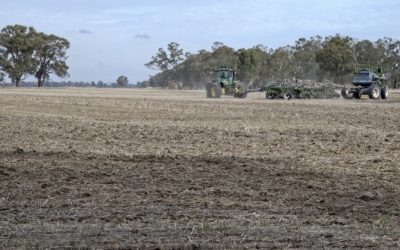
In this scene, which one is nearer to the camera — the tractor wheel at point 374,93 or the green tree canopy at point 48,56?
the tractor wheel at point 374,93

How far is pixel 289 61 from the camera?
123 metres

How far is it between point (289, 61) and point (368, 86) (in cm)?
7418

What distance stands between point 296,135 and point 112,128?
5.72 m

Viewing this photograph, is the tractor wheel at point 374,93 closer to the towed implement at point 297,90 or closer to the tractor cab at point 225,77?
the towed implement at point 297,90

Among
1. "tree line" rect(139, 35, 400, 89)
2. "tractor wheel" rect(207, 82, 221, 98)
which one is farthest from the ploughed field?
"tree line" rect(139, 35, 400, 89)

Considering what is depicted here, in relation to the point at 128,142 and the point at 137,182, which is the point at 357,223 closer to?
the point at 137,182

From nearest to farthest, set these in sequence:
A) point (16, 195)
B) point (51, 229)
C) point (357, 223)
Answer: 1. point (51, 229)
2. point (357, 223)
3. point (16, 195)

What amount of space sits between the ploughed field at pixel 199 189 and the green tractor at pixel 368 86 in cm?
3142

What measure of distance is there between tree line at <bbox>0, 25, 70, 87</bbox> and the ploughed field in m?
100

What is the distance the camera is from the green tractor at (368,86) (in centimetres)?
4875

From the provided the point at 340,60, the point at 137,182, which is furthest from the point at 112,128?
the point at 340,60

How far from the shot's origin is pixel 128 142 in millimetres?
15922

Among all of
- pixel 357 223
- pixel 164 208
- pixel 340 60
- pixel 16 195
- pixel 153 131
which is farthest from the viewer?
pixel 340 60

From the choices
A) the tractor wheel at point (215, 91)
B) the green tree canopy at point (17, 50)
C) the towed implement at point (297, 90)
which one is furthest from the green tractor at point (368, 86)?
the green tree canopy at point (17, 50)
